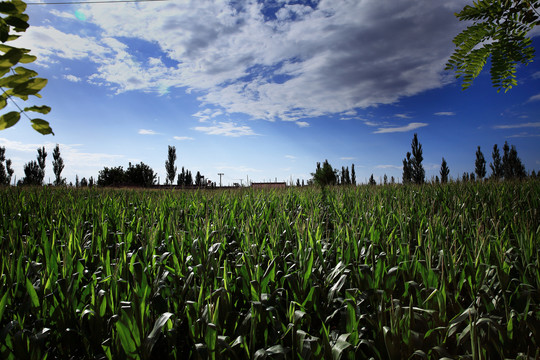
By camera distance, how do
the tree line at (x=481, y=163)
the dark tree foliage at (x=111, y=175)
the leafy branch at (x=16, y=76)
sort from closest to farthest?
the leafy branch at (x=16, y=76)
the tree line at (x=481, y=163)
the dark tree foliage at (x=111, y=175)

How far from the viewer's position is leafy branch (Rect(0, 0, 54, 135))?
1.10 metres

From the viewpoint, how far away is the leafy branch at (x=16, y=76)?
1098 mm

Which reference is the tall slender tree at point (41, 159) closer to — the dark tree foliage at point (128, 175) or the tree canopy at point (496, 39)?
the dark tree foliage at point (128, 175)

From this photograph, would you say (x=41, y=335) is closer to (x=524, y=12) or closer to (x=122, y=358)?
(x=122, y=358)

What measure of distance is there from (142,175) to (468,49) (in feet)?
176

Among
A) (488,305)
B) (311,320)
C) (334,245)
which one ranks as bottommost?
(311,320)

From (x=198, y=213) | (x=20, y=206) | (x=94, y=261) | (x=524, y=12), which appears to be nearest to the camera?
(x=524, y=12)

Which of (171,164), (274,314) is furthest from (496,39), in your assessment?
(171,164)

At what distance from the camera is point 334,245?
3.18m

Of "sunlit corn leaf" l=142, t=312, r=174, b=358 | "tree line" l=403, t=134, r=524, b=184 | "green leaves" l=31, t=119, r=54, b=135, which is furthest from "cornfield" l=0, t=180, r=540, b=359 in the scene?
"tree line" l=403, t=134, r=524, b=184

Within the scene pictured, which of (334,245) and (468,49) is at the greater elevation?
(468,49)

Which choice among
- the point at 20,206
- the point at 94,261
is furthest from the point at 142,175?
the point at 94,261

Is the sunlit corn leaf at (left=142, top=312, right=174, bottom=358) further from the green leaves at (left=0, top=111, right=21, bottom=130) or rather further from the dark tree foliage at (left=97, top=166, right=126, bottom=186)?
the dark tree foliage at (left=97, top=166, right=126, bottom=186)

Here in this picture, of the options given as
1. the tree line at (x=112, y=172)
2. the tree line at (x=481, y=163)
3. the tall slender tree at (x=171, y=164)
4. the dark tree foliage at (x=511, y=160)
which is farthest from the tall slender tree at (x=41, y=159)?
the dark tree foliage at (x=511, y=160)
